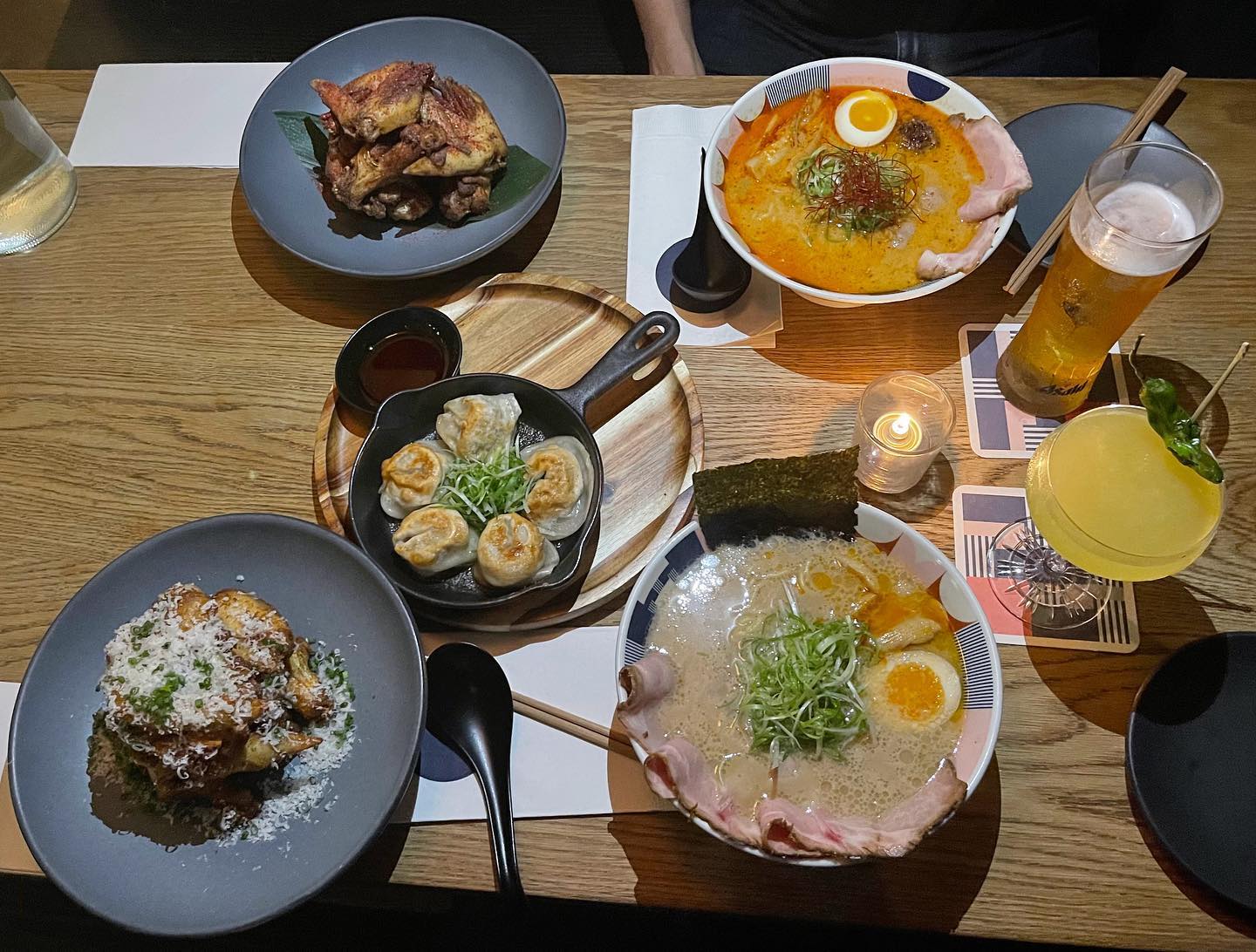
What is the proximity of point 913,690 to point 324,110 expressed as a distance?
184 cm

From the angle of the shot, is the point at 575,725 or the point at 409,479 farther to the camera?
the point at 409,479

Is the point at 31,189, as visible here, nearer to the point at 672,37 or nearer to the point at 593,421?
the point at 593,421

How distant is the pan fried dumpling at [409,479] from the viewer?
1.64 m

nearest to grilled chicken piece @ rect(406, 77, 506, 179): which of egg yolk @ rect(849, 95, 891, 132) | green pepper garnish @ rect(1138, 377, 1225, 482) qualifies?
egg yolk @ rect(849, 95, 891, 132)

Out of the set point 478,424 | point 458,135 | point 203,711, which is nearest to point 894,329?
point 478,424

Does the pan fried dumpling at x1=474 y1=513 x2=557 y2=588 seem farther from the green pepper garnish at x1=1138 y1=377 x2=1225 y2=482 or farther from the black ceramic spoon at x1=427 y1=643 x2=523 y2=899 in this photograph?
the green pepper garnish at x1=1138 y1=377 x2=1225 y2=482

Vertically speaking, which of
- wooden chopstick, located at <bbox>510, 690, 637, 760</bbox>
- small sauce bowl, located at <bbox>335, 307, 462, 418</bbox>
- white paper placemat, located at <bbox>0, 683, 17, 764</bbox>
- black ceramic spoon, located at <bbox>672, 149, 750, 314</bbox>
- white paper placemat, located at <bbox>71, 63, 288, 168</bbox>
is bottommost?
white paper placemat, located at <bbox>0, 683, 17, 764</bbox>

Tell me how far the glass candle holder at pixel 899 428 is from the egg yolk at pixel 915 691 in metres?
0.39

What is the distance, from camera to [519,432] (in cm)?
177

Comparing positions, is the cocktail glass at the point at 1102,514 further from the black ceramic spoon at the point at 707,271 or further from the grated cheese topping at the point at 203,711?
the grated cheese topping at the point at 203,711

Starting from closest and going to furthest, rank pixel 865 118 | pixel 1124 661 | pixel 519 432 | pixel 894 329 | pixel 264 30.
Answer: pixel 1124 661
pixel 519 432
pixel 894 329
pixel 865 118
pixel 264 30

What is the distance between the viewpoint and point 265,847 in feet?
4.59

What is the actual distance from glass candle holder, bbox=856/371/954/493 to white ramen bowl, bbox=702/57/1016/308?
0.20m

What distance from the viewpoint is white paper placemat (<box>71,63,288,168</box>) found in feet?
7.18
